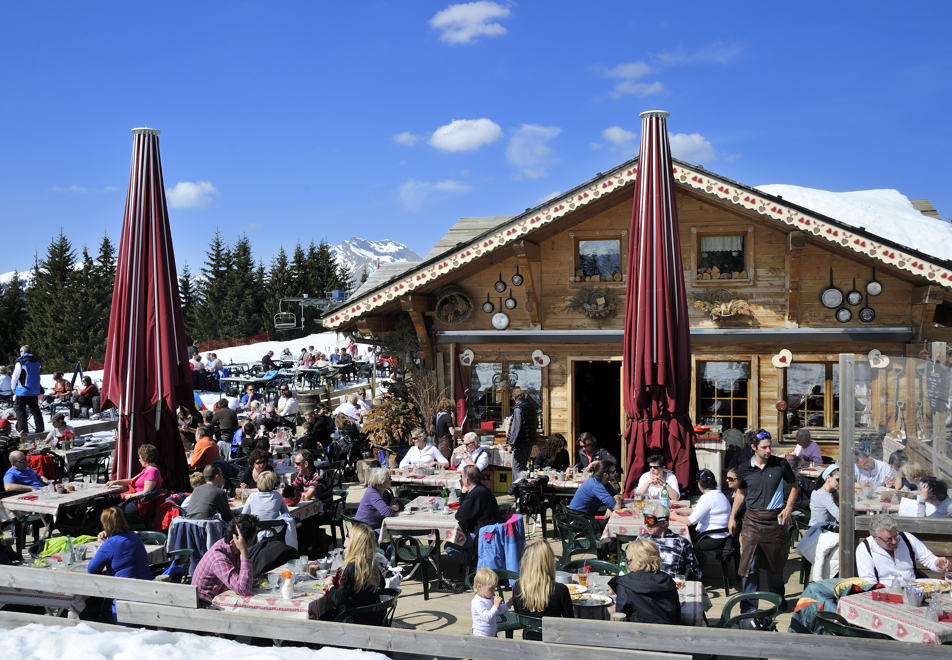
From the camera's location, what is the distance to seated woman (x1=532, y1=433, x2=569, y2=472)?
1087 cm

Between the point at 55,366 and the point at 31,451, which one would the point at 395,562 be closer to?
the point at 31,451

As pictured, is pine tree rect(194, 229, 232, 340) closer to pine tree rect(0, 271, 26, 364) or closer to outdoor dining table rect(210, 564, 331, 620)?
pine tree rect(0, 271, 26, 364)

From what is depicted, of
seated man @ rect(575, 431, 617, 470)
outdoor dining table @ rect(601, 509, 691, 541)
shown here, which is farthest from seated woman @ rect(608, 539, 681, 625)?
seated man @ rect(575, 431, 617, 470)

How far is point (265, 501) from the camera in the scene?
26.2 feet

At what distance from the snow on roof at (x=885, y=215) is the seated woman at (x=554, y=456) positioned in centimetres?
749

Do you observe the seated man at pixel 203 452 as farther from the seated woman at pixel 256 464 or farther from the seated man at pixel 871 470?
the seated man at pixel 871 470

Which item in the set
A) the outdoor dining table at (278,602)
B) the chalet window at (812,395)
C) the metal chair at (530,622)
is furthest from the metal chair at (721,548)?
the chalet window at (812,395)

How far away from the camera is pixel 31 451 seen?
12.0 m

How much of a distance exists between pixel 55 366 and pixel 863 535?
49.0 m

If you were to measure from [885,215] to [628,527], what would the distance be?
19.2 m

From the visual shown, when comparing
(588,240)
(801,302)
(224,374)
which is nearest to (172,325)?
(588,240)

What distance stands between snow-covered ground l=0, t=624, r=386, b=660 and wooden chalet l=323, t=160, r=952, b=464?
8418 mm

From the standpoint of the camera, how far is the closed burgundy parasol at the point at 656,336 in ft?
30.9

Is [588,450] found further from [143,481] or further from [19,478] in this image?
[19,478]
